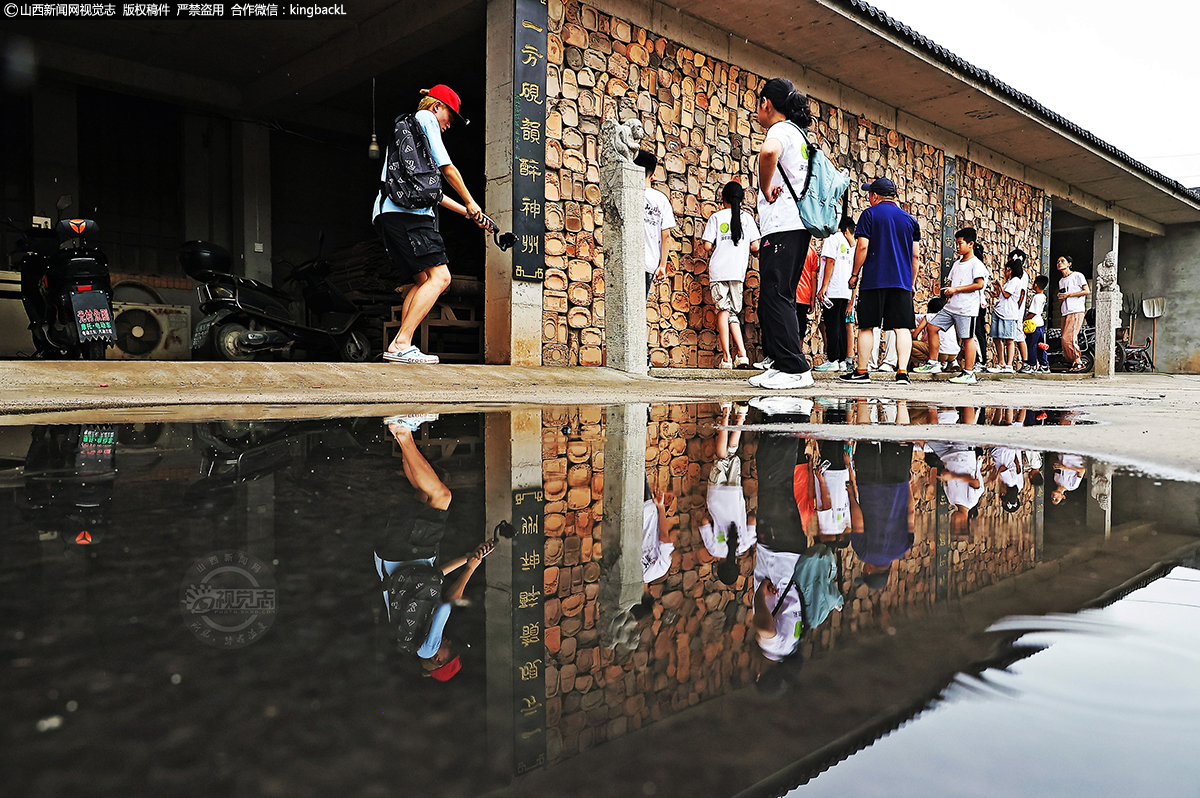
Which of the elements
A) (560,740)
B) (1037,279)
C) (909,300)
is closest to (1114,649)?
(560,740)

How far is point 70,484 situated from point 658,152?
26.6 ft

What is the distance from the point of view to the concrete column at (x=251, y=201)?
36.6 ft

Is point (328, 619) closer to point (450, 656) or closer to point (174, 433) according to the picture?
point (450, 656)

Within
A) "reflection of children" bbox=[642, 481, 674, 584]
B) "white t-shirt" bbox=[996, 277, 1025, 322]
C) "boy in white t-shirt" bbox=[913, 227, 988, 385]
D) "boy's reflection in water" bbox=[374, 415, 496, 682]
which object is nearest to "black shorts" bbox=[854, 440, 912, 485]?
"reflection of children" bbox=[642, 481, 674, 584]

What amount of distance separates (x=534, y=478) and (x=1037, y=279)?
658 inches

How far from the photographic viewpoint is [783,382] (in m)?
5.47

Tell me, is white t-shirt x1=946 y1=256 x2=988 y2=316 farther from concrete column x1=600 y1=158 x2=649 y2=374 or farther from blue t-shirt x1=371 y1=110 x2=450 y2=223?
blue t-shirt x1=371 y1=110 x2=450 y2=223

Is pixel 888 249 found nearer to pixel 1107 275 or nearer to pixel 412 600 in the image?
pixel 412 600

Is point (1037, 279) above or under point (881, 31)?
under

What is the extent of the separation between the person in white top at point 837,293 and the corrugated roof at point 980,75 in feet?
7.86

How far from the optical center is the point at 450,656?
529 mm

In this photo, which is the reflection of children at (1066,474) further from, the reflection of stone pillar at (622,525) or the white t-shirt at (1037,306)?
the white t-shirt at (1037,306)

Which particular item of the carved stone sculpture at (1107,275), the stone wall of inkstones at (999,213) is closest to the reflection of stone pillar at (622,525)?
the stone wall of inkstones at (999,213)

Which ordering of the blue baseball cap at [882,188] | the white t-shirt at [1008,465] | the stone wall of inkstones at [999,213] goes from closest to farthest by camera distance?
the white t-shirt at [1008,465]
the blue baseball cap at [882,188]
the stone wall of inkstones at [999,213]
